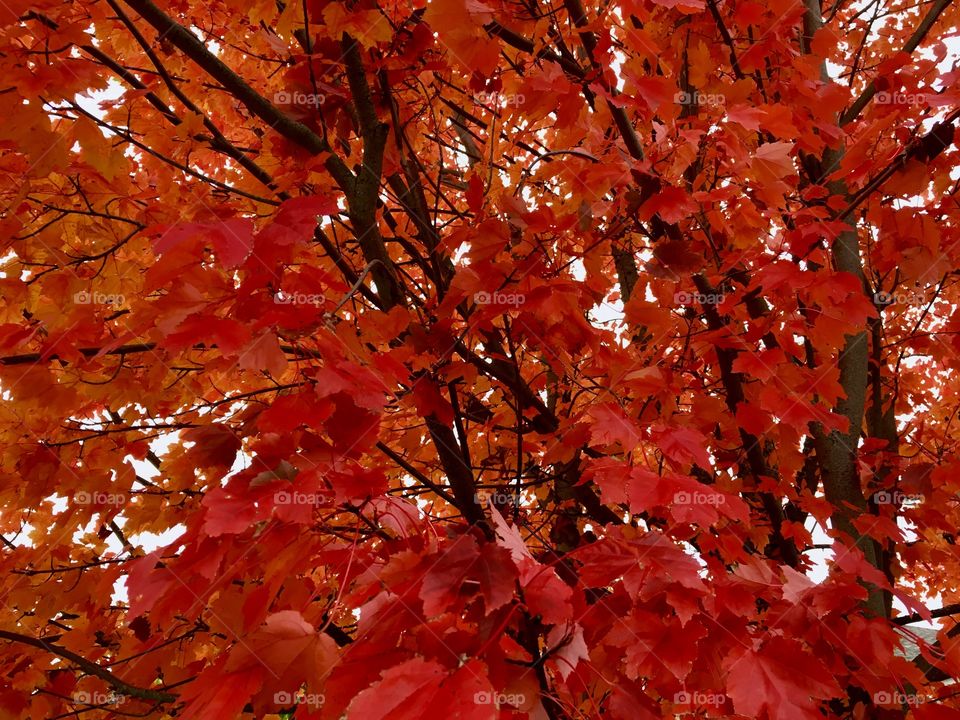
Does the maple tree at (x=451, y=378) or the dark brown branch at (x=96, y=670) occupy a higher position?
the maple tree at (x=451, y=378)

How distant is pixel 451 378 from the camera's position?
229 centimetres

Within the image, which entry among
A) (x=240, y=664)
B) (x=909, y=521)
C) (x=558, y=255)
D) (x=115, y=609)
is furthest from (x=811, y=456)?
(x=115, y=609)

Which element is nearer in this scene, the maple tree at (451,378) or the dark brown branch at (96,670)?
the maple tree at (451,378)

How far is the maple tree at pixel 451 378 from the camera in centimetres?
136

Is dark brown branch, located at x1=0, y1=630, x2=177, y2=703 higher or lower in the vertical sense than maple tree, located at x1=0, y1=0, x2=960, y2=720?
lower

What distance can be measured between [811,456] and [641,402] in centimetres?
147

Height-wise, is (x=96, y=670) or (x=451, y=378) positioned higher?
(x=451, y=378)

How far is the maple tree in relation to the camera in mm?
1363

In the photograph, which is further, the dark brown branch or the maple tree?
the dark brown branch

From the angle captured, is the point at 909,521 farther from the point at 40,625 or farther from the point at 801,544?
the point at 40,625

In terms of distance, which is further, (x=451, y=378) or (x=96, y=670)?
(x=451, y=378)

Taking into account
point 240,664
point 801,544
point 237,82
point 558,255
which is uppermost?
point 237,82

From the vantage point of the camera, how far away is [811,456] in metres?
3.68

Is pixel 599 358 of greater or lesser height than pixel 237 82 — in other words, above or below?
below
